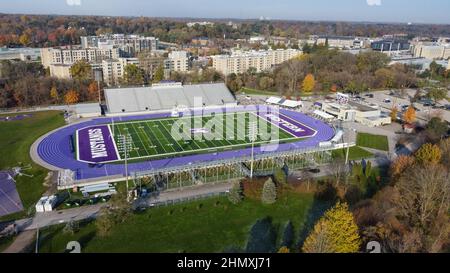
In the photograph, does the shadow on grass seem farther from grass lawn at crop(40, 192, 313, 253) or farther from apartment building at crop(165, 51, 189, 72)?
apartment building at crop(165, 51, 189, 72)

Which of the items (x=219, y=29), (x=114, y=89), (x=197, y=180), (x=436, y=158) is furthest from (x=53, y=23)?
(x=436, y=158)

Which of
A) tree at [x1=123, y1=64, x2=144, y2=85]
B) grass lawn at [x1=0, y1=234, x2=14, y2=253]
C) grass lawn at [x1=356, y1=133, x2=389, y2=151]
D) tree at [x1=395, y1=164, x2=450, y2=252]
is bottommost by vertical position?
grass lawn at [x1=0, y1=234, x2=14, y2=253]

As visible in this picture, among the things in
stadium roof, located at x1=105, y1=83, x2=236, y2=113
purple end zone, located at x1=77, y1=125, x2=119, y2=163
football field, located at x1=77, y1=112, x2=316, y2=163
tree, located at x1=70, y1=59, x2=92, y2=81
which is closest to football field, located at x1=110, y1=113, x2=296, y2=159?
football field, located at x1=77, y1=112, x2=316, y2=163

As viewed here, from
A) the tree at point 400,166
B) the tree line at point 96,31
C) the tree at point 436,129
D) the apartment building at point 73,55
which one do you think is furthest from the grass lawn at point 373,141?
the tree line at point 96,31

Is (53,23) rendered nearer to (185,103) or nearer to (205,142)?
(185,103)

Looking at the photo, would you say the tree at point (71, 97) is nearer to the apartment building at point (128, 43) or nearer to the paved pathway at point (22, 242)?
the paved pathway at point (22, 242)
